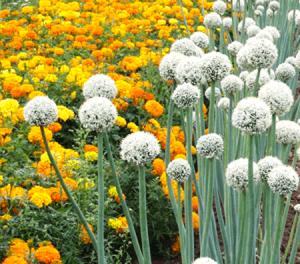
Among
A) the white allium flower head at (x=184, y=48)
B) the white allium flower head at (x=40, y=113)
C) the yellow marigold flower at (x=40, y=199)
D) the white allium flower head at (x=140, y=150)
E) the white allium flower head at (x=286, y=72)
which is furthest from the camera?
the yellow marigold flower at (x=40, y=199)

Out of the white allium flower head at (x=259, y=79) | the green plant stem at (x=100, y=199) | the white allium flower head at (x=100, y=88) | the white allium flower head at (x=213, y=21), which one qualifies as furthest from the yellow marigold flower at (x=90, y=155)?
the green plant stem at (x=100, y=199)

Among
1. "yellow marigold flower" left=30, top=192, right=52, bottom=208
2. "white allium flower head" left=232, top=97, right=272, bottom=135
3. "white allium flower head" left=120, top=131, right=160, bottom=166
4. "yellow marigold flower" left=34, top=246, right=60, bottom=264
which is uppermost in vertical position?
"white allium flower head" left=232, top=97, right=272, bottom=135

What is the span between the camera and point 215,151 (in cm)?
133

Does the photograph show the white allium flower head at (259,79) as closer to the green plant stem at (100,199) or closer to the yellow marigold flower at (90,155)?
the green plant stem at (100,199)

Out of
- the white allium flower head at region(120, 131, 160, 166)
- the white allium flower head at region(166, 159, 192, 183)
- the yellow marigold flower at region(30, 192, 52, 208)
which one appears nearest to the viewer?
the white allium flower head at region(120, 131, 160, 166)

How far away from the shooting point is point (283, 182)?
115cm

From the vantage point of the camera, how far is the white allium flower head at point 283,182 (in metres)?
1.14

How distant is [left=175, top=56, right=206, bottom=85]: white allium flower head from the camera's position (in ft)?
4.54

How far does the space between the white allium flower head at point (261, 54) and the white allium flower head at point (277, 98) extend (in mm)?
168

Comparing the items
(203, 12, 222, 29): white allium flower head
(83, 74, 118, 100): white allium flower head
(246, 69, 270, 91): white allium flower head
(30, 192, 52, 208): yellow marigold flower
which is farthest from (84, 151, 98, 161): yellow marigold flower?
(83, 74, 118, 100): white allium flower head

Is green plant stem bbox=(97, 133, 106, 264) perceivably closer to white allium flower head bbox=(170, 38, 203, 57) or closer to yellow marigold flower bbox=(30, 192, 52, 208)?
white allium flower head bbox=(170, 38, 203, 57)

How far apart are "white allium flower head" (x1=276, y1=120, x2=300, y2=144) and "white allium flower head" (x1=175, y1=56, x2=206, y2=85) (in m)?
0.30

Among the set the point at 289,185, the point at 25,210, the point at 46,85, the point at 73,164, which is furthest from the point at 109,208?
the point at 289,185

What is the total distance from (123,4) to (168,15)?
0.68m
